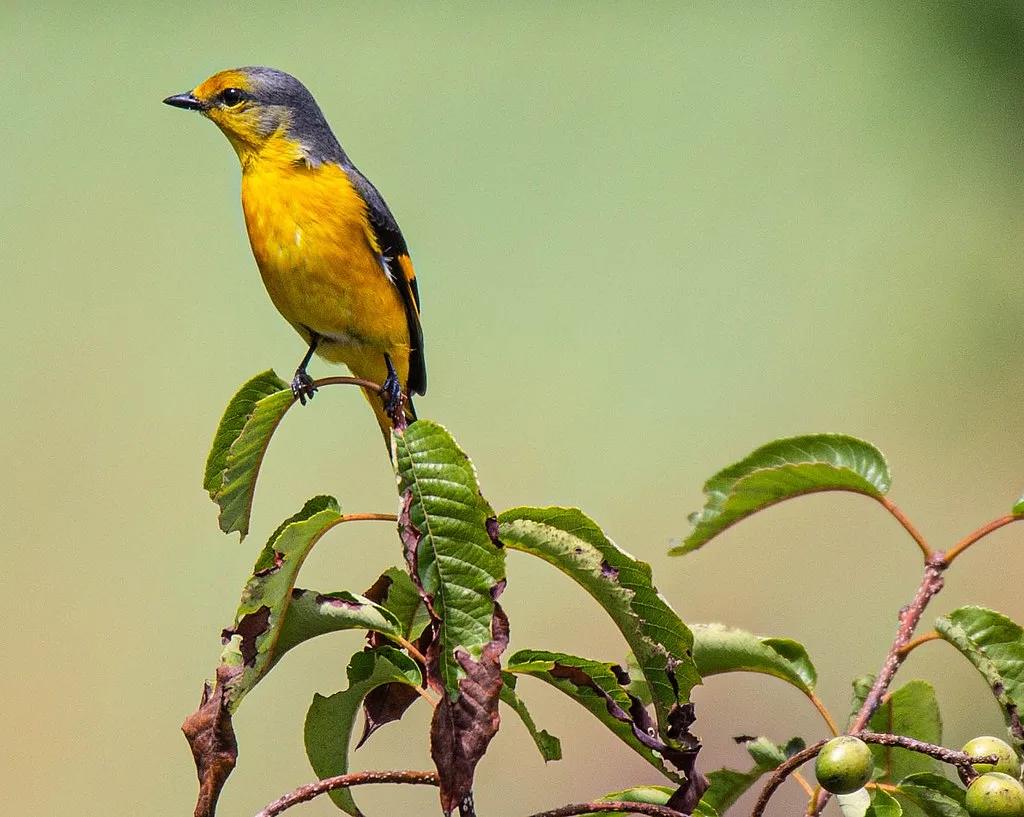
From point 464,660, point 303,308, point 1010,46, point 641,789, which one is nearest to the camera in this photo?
point 464,660

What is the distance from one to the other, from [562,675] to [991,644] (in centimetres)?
44

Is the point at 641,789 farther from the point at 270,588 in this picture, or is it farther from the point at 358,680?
the point at 270,588

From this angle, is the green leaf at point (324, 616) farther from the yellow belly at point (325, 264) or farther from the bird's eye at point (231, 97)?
the bird's eye at point (231, 97)

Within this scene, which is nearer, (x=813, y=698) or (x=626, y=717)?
(x=626, y=717)

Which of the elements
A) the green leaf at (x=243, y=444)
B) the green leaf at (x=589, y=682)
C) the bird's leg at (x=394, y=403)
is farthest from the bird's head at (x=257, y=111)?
the green leaf at (x=589, y=682)

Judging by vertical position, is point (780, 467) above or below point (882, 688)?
above

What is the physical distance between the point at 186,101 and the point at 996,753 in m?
1.73

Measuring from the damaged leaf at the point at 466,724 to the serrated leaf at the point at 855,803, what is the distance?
1.25 feet

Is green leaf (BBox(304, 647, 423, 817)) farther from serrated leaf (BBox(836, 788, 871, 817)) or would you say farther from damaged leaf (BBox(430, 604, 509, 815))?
serrated leaf (BBox(836, 788, 871, 817))

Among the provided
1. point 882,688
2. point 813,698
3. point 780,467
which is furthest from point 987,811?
point 780,467

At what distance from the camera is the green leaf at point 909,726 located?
3.79ft

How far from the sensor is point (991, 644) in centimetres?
106

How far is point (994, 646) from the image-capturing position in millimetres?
1058

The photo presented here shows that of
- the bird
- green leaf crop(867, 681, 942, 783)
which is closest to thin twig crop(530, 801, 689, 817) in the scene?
green leaf crop(867, 681, 942, 783)
